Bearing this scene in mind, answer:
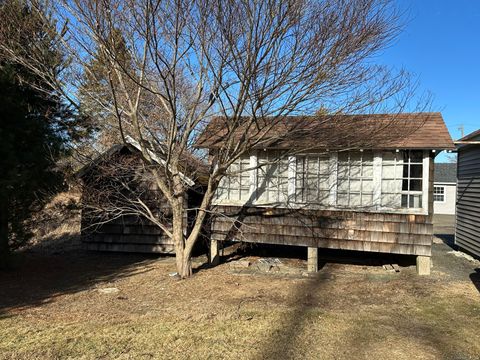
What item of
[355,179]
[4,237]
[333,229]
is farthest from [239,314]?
[4,237]

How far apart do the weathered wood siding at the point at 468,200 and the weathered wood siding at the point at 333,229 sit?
3705 millimetres

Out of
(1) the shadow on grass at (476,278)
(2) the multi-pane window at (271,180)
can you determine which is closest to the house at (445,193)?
(1) the shadow on grass at (476,278)

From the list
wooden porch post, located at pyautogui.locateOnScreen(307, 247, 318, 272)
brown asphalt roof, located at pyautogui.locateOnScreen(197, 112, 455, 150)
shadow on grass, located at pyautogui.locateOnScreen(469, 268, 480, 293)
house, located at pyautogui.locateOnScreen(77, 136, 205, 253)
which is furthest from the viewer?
house, located at pyautogui.locateOnScreen(77, 136, 205, 253)

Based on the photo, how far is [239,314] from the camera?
5.77 meters

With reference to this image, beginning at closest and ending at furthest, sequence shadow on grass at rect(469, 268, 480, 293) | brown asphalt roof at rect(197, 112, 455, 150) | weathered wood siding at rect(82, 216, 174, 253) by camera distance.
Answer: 1. shadow on grass at rect(469, 268, 480, 293)
2. brown asphalt roof at rect(197, 112, 455, 150)
3. weathered wood siding at rect(82, 216, 174, 253)

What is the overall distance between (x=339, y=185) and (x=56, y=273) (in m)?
6.73

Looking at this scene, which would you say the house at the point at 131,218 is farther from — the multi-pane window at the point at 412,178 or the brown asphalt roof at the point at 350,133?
the multi-pane window at the point at 412,178

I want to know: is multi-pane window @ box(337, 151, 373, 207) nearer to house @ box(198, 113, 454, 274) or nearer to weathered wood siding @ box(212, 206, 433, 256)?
house @ box(198, 113, 454, 274)

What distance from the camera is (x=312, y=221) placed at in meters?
8.92

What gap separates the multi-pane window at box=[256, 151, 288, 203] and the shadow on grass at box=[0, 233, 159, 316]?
3423 millimetres

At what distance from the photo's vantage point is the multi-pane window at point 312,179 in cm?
901

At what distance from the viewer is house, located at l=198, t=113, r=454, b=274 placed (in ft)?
26.3

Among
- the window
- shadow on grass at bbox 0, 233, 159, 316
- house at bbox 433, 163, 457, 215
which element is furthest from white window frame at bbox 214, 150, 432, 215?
the window

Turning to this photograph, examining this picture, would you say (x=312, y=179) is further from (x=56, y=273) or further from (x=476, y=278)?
(x=56, y=273)
